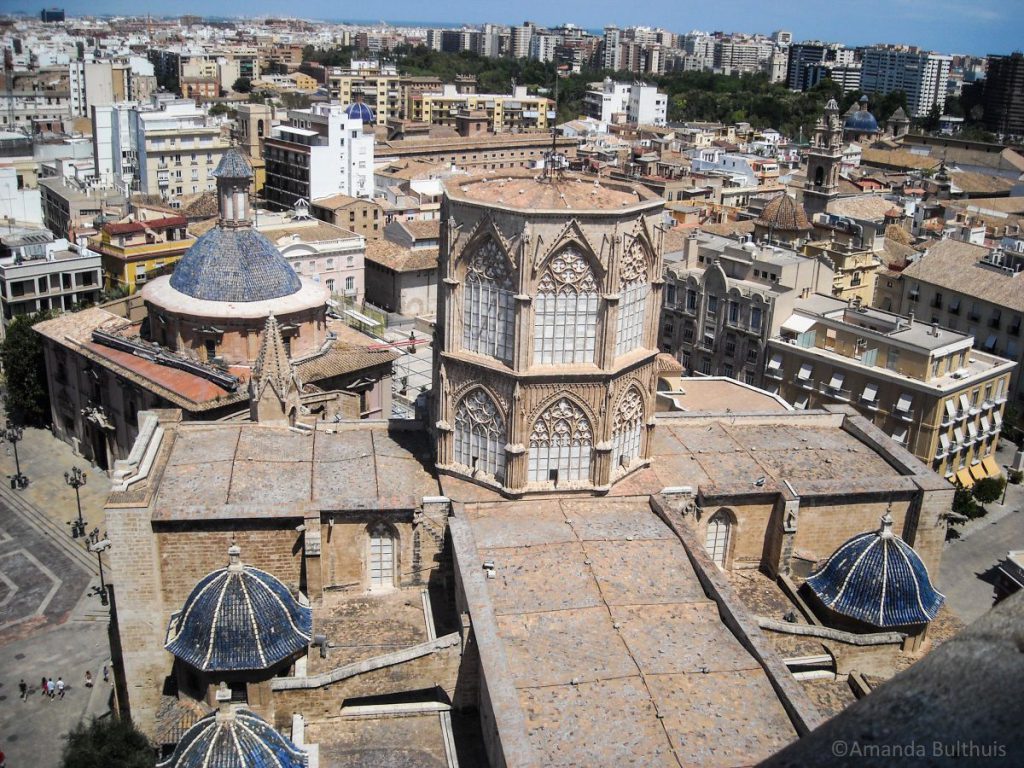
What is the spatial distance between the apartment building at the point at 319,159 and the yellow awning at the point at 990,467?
6742cm

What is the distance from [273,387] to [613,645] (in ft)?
53.5

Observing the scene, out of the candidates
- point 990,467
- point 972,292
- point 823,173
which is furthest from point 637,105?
point 990,467

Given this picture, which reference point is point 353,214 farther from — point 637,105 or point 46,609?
point 637,105

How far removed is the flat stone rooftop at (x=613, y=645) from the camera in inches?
811

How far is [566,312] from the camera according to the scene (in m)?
28.3

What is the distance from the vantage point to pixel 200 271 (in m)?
49.2

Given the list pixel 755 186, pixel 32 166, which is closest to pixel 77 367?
pixel 32 166

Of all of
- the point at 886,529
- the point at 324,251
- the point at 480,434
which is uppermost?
the point at 480,434

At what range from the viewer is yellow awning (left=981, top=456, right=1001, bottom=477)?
57.2m

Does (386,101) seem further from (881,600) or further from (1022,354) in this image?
(881,600)

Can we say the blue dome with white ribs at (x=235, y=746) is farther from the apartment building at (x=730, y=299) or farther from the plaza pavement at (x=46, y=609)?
the apartment building at (x=730, y=299)

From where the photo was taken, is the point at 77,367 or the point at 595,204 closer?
the point at 595,204

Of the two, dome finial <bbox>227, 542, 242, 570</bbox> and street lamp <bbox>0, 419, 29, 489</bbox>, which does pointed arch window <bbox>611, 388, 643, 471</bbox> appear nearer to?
dome finial <bbox>227, 542, 242, 570</bbox>

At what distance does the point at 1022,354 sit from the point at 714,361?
19.0 metres
